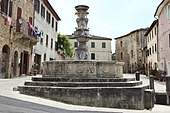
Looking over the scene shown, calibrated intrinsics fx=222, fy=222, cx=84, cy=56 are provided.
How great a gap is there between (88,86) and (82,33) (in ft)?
13.7

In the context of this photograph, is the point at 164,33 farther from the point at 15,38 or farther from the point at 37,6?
the point at 15,38

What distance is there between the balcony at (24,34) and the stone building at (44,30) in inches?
71.2

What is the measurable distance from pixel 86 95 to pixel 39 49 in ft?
58.3

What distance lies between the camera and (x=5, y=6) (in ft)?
54.2

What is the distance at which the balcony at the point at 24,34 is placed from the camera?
1820 cm

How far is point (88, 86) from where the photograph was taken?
29.0ft

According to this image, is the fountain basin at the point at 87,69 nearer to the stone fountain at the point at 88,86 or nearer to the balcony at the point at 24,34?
the stone fountain at the point at 88,86

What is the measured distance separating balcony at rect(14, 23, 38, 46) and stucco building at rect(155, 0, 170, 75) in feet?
44.9

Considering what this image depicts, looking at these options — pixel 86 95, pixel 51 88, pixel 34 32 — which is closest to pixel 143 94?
pixel 86 95

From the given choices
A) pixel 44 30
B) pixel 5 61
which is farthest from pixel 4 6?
pixel 44 30

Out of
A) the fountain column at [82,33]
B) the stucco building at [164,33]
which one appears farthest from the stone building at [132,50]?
the fountain column at [82,33]

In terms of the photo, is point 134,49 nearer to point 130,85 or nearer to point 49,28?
point 49,28

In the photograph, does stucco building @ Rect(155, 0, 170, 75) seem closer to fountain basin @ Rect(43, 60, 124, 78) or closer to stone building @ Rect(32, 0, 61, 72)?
stone building @ Rect(32, 0, 61, 72)

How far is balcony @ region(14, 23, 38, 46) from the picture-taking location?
18.2 m
